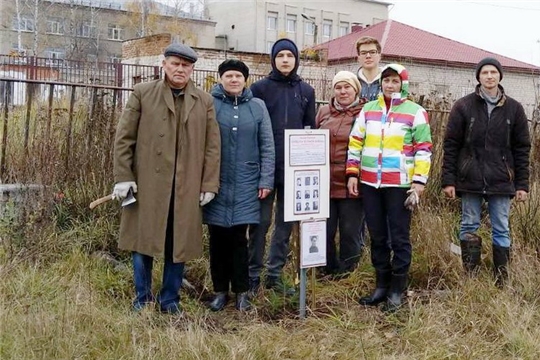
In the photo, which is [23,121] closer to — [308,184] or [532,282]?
[308,184]

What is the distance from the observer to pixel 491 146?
4.52 meters

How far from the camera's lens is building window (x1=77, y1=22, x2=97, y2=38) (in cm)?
4662

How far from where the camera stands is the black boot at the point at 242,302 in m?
4.24

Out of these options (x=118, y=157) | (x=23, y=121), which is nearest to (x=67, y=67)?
(x=23, y=121)

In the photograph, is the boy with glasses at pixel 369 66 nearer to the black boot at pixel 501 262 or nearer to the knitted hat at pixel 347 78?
the knitted hat at pixel 347 78

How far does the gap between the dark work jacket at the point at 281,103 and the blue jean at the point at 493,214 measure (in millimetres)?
1511

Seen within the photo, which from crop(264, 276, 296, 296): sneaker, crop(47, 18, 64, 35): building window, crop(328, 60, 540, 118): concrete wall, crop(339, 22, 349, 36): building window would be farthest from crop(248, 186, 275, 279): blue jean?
crop(339, 22, 349, 36): building window

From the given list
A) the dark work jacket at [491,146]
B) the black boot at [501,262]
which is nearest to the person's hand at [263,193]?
the dark work jacket at [491,146]

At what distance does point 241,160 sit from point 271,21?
52171 mm

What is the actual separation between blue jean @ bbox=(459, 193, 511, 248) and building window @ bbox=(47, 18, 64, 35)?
46.1m

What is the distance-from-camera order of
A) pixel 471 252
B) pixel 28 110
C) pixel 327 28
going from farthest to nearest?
pixel 327 28 → pixel 28 110 → pixel 471 252

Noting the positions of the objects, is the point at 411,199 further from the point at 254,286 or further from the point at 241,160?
the point at 254,286

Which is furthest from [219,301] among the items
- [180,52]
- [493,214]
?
[493,214]

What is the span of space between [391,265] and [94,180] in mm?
2784
